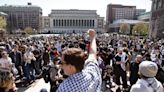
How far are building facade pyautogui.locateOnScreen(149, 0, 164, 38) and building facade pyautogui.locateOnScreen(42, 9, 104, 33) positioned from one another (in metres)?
94.1

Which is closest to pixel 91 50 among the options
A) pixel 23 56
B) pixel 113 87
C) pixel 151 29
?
pixel 113 87

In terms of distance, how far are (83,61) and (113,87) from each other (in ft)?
30.4

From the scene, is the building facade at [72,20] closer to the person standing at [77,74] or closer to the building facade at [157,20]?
the building facade at [157,20]

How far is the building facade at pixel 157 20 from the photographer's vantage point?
222 feet

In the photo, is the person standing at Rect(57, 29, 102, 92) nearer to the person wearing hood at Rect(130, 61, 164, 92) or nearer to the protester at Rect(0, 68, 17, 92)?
the person wearing hood at Rect(130, 61, 164, 92)

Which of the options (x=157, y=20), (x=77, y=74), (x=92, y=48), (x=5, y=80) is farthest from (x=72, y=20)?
(x=77, y=74)

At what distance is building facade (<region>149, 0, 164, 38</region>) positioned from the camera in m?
67.6

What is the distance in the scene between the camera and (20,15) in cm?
16100

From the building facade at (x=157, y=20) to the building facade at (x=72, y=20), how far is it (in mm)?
94098

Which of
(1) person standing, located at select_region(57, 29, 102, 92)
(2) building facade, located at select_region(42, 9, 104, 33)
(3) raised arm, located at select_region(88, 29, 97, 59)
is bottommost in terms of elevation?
(2) building facade, located at select_region(42, 9, 104, 33)

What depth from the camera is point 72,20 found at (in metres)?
173

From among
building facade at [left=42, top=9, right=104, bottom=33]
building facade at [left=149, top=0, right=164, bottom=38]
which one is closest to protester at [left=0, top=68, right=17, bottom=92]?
building facade at [left=149, top=0, right=164, bottom=38]

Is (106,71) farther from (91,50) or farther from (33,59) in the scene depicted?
(91,50)

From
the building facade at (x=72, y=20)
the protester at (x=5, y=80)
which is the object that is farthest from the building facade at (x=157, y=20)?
the building facade at (x=72, y=20)
